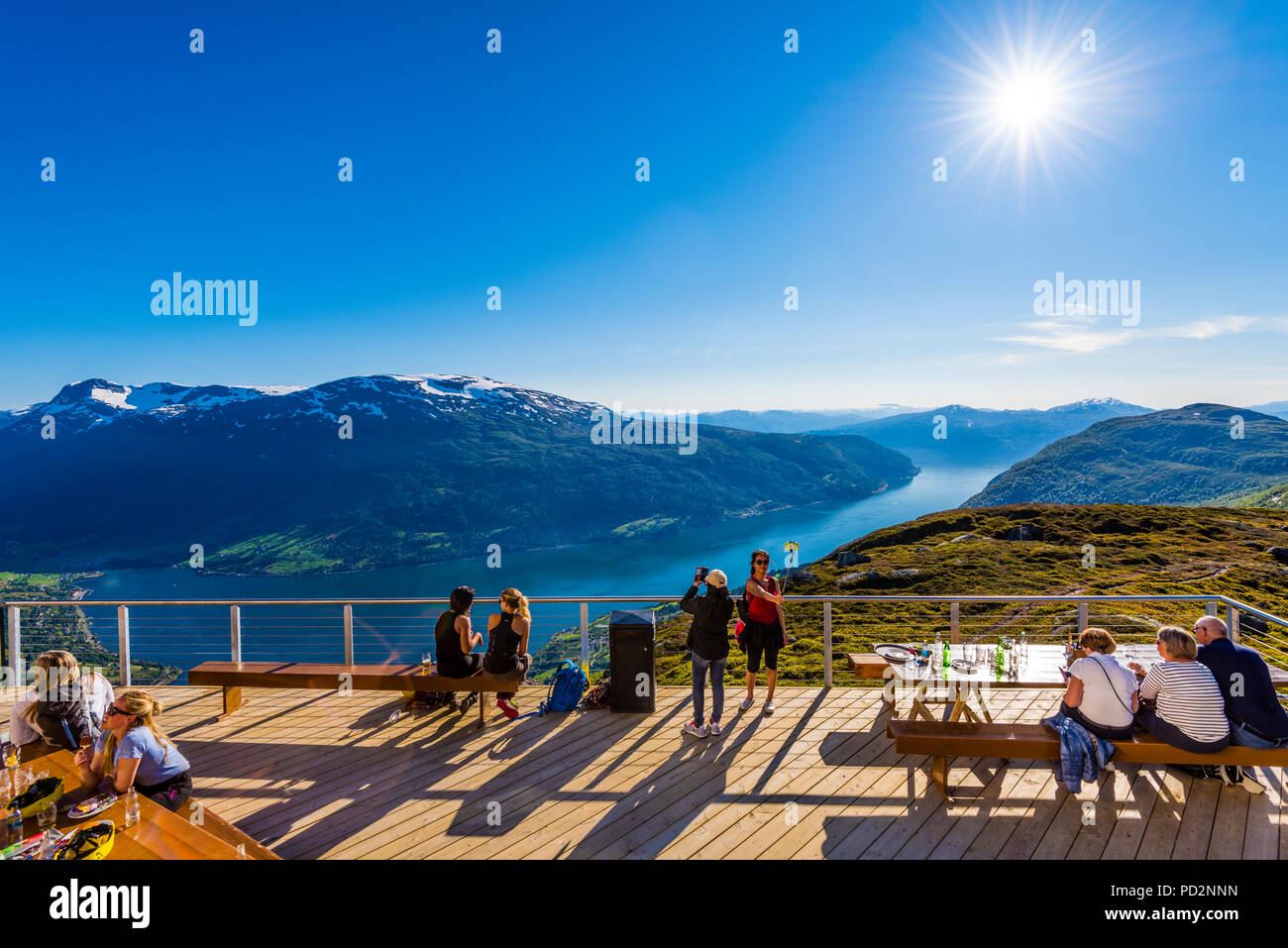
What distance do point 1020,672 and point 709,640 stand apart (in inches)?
112

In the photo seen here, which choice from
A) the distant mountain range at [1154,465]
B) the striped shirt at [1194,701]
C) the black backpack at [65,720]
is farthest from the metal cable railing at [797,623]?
the distant mountain range at [1154,465]

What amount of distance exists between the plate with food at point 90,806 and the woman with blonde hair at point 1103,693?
A: 20.2ft

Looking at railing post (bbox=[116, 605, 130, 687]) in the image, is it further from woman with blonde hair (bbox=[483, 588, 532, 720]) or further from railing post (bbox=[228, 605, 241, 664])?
woman with blonde hair (bbox=[483, 588, 532, 720])

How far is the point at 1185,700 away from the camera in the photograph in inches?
172

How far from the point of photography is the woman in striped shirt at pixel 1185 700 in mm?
4309

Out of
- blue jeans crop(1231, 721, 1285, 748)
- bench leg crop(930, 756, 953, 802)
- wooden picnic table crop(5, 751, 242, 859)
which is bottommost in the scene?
bench leg crop(930, 756, 953, 802)

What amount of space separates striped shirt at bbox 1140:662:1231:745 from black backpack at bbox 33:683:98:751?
754 centimetres

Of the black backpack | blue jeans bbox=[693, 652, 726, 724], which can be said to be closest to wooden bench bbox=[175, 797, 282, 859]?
the black backpack

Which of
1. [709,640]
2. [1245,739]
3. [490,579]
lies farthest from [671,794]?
[490,579]

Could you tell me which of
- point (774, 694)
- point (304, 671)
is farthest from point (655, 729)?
point (304, 671)

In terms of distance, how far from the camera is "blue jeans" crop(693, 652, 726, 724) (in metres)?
5.91

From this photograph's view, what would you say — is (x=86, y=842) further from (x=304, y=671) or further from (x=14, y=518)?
(x=14, y=518)

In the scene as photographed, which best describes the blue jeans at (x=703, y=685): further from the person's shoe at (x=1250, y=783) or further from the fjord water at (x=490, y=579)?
the fjord water at (x=490, y=579)

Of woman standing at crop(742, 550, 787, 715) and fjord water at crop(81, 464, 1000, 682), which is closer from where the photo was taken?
woman standing at crop(742, 550, 787, 715)
